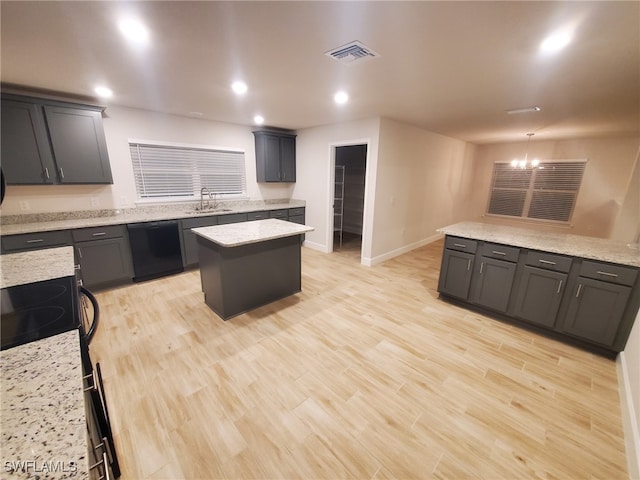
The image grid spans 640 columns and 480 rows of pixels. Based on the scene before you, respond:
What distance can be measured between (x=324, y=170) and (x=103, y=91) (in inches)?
129

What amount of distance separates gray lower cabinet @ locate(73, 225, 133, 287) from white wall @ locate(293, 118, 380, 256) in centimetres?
318

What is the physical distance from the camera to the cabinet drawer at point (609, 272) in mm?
2135

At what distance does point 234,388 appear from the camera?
6.32ft

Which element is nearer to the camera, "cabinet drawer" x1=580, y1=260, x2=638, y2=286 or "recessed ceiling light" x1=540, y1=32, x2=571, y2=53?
"recessed ceiling light" x1=540, y1=32, x2=571, y2=53

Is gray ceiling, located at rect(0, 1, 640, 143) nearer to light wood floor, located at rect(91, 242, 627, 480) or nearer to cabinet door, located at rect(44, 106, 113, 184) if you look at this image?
cabinet door, located at rect(44, 106, 113, 184)

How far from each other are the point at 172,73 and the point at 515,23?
8.79 feet

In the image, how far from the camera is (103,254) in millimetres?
3281

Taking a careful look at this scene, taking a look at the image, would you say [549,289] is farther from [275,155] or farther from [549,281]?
[275,155]

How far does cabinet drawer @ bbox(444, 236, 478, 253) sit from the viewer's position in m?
2.92

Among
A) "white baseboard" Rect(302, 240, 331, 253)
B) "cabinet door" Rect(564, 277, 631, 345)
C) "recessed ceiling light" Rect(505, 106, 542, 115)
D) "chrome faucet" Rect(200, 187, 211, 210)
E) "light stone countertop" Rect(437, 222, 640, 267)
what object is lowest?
"white baseboard" Rect(302, 240, 331, 253)

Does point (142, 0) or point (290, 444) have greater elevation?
point (142, 0)

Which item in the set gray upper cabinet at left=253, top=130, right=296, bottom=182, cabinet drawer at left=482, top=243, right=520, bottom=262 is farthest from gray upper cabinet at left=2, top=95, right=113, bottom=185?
cabinet drawer at left=482, top=243, right=520, bottom=262

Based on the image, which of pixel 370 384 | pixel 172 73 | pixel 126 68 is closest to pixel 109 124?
pixel 126 68

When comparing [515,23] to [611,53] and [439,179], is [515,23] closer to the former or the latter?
[611,53]
